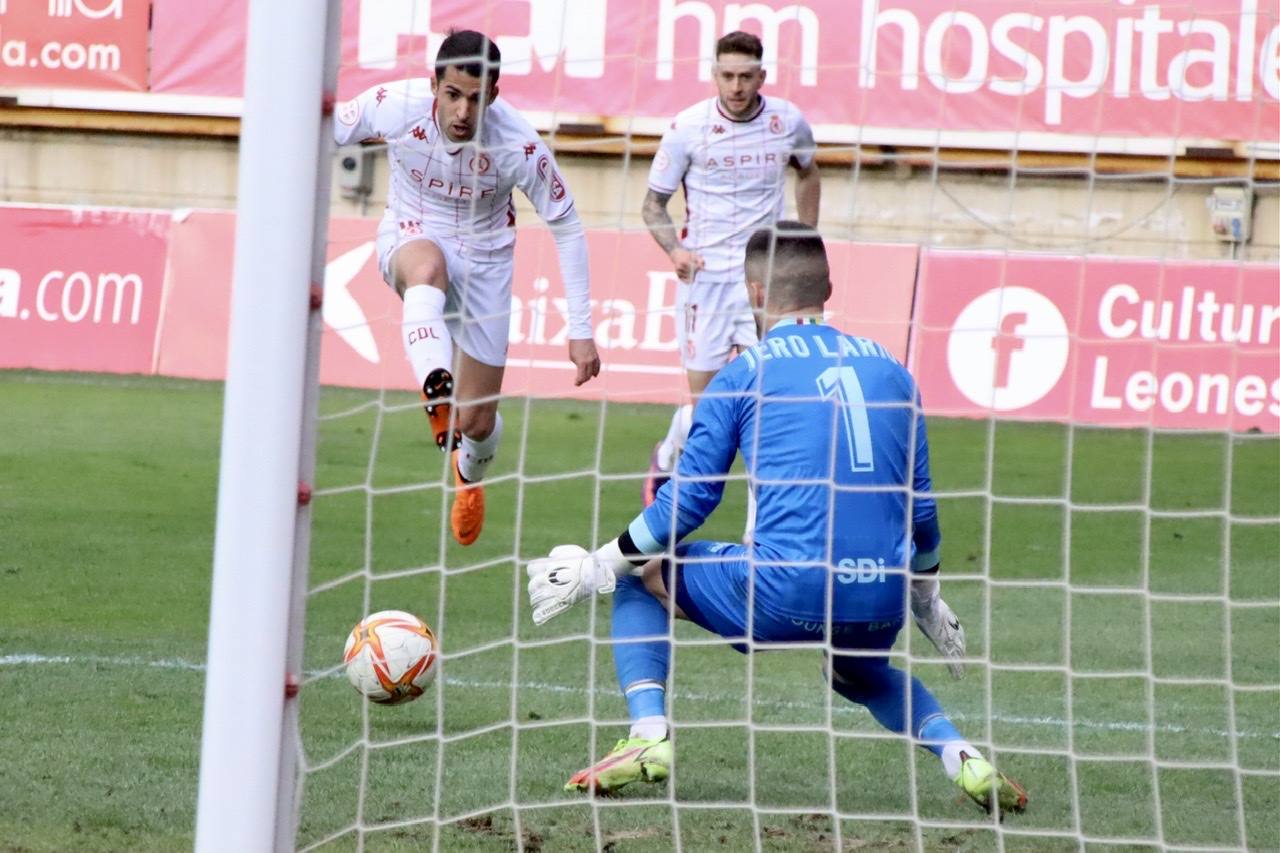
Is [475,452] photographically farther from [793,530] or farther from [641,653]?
[793,530]

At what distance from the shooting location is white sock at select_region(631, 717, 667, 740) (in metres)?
4.14

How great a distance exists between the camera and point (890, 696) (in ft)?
14.4

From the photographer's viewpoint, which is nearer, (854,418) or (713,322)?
(854,418)

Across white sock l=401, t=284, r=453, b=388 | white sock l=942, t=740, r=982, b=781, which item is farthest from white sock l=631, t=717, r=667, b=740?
white sock l=401, t=284, r=453, b=388

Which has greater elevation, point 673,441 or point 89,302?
point 89,302

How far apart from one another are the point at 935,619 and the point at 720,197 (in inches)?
180

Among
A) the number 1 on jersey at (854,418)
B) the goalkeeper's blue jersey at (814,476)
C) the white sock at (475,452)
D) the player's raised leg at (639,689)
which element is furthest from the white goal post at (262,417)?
the white sock at (475,452)

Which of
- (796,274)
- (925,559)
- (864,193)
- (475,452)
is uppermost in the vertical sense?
(864,193)

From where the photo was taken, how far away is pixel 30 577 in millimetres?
6539

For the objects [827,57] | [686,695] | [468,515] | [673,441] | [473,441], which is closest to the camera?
[686,695]

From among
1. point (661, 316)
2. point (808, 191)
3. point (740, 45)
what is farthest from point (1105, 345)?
point (740, 45)

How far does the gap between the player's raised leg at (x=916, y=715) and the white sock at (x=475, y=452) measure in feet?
8.50

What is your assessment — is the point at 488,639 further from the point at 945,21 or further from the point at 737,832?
the point at 945,21

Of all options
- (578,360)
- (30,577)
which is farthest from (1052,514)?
(30,577)
